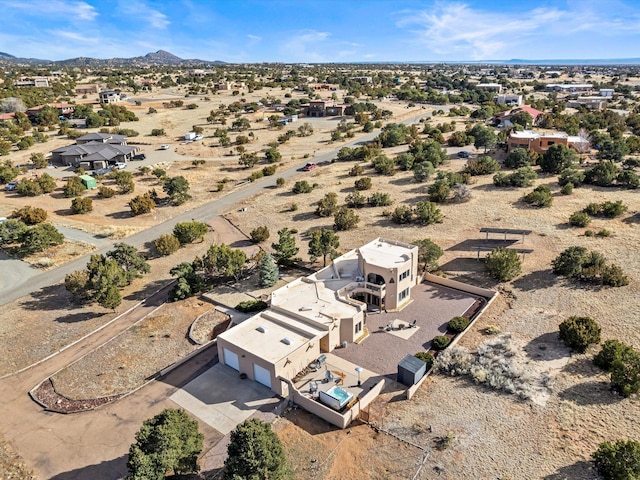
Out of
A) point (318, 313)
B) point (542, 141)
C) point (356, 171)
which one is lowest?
point (318, 313)

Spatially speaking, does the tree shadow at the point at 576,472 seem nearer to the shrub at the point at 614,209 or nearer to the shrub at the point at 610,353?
the shrub at the point at 610,353

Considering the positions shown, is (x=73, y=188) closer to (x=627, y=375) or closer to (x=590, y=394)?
(x=590, y=394)

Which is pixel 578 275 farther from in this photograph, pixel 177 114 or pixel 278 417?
pixel 177 114

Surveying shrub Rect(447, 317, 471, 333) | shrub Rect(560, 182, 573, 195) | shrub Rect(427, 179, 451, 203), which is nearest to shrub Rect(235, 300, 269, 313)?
shrub Rect(447, 317, 471, 333)

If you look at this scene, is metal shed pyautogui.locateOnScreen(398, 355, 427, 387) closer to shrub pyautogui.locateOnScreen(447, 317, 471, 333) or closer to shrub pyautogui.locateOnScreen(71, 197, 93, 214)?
shrub pyautogui.locateOnScreen(447, 317, 471, 333)

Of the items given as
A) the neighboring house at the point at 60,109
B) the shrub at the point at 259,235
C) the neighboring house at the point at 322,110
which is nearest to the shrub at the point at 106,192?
the shrub at the point at 259,235

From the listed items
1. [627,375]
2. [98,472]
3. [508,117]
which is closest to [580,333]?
[627,375]
